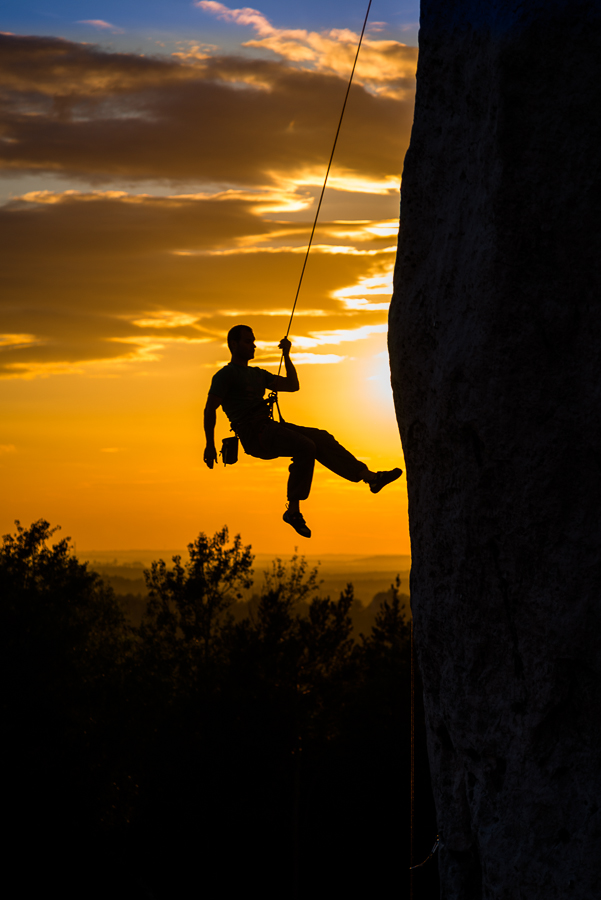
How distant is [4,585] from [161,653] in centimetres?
911

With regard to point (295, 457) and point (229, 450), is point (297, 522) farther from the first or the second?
point (229, 450)

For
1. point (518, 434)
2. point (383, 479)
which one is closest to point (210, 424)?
point (383, 479)

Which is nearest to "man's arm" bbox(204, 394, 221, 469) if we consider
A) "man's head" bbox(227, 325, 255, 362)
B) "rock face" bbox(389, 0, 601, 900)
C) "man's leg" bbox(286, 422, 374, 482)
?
"man's head" bbox(227, 325, 255, 362)

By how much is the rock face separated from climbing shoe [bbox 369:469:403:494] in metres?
2.27

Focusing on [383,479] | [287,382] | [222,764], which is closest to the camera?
[383,479]

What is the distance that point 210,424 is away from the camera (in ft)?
27.6

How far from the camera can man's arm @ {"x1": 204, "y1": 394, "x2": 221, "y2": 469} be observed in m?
8.34

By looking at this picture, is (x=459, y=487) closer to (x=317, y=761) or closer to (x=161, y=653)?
(x=317, y=761)

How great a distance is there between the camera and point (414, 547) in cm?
569

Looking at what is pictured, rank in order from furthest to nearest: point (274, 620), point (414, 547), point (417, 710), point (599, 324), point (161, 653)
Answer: point (161, 653), point (274, 620), point (417, 710), point (414, 547), point (599, 324)

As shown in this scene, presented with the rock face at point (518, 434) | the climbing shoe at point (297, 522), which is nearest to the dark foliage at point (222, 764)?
the climbing shoe at point (297, 522)

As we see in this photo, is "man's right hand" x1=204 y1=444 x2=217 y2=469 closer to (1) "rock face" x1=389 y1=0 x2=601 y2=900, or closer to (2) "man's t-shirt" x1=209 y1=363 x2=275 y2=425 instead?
(2) "man's t-shirt" x1=209 y1=363 x2=275 y2=425

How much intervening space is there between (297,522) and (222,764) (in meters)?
28.0

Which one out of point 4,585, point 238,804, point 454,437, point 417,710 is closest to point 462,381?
point 454,437
